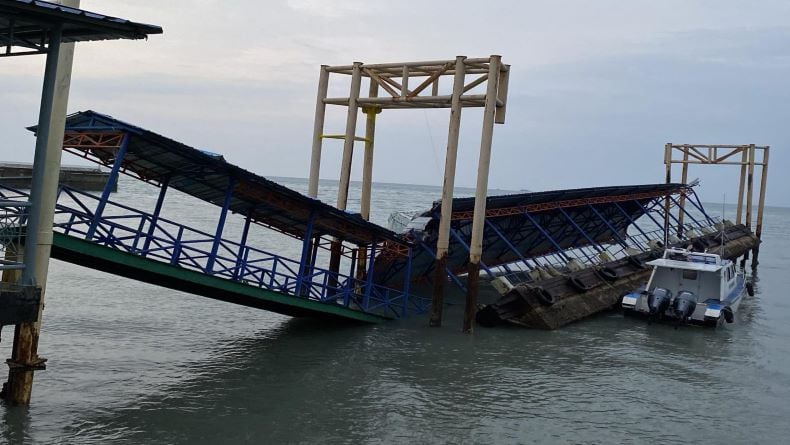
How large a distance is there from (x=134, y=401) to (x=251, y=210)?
6.73 m

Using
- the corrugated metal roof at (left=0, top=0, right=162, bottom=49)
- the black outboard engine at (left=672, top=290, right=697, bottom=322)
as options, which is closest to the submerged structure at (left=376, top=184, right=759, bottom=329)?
the black outboard engine at (left=672, top=290, right=697, bottom=322)

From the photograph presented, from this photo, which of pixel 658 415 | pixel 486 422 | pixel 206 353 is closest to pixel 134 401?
pixel 206 353

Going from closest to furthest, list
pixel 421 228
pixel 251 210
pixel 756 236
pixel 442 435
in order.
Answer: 1. pixel 442 435
2. pixel 251 210
3. pixel 421 228
4. pixel 756 236

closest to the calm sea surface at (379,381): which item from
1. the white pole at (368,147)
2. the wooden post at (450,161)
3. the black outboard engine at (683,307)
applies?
the black outboard engine at (683,307)

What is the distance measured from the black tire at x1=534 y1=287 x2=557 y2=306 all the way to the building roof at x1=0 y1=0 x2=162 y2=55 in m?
14.6

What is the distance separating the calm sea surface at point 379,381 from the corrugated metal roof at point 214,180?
9.63 feet

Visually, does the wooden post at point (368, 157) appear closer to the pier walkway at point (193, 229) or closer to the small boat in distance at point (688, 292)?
the pier walkway at point (193, 229)

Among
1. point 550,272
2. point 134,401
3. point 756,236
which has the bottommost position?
point 134,401

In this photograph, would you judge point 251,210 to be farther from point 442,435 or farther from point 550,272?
point 550,272

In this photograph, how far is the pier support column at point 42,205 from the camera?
1119 centimetres

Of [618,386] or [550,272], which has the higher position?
[550,272]

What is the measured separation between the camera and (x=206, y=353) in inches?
684

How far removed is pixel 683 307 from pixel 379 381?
1170 centimetres

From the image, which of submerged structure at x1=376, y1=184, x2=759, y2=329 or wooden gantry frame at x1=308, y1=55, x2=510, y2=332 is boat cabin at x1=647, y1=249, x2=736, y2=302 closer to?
submerged structure at x1=376, y1=184, x2=759, y2=329
